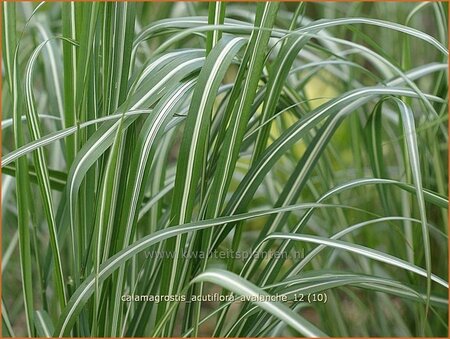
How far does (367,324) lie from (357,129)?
283mm

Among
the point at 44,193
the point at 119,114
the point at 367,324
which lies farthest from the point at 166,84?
the point at 367,324

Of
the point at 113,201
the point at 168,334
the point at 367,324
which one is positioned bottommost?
the point at 367,324

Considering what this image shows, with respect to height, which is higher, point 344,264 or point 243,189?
point 243,189

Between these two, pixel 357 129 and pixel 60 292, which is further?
pixel 357 129

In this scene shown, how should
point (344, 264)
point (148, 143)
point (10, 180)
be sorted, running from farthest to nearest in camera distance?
point (344, 264) → point (10, 180) → point (148, 143)

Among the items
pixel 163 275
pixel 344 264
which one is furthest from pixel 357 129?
→ pixel 163 275

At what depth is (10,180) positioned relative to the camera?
2.73 ft

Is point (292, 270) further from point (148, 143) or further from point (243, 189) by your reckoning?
point (148, 143)

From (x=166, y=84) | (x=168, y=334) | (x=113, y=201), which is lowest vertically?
(x=168, y=334)

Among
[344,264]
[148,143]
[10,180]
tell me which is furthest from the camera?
[344,264]

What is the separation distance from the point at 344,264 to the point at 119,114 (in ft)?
2.12

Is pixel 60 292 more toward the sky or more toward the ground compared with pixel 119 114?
more toward the ground

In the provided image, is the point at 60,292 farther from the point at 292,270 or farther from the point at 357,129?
the point at 357,129

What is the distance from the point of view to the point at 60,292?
61 cm
